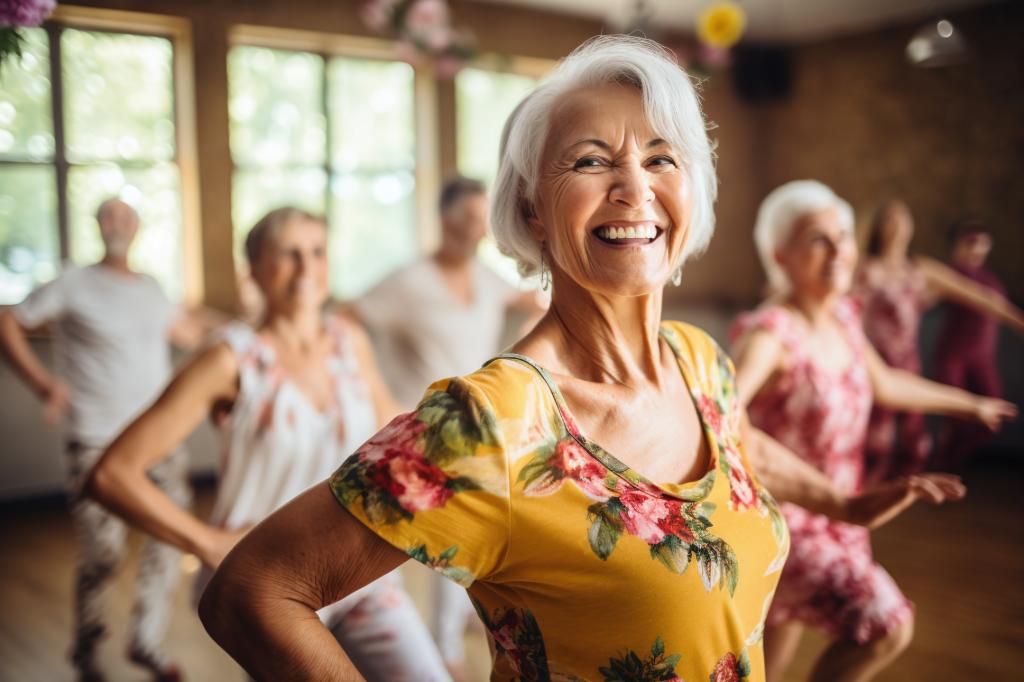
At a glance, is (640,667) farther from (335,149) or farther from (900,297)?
(335,149)

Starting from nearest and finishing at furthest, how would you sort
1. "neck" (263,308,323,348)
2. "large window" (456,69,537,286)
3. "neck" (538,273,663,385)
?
"neck" (538,273,663,385), "neck" (263,308,323,348), "large window" (456,69,537,286)

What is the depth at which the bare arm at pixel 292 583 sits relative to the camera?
906 mm

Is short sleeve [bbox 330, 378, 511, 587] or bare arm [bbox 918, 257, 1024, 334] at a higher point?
short sleeve [bbox 330, 378, 511, 587]

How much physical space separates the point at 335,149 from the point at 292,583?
19.7 feet

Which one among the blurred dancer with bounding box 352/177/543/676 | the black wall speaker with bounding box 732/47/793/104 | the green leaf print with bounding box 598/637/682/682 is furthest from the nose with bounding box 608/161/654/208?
the black wall speaker with bounding box 732/47/793/104

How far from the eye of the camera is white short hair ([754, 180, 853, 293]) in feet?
8.49

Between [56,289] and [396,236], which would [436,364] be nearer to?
[56,289]

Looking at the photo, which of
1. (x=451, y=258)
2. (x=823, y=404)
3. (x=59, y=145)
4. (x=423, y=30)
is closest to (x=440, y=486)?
(x=823, y=404)

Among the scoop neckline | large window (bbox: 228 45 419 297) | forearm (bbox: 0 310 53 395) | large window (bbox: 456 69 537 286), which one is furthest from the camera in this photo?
large window (bbox: 456 69 537 286)

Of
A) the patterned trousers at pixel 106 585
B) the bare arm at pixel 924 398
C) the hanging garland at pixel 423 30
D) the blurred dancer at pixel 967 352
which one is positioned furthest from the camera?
the blurred dancer at pixel 967 352

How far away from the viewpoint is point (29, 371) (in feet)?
11.7

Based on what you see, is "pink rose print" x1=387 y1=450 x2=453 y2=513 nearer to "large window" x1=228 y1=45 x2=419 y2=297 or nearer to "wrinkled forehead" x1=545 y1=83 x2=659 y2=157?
"wrinkled forehead" x1=545 y1=83 x2=659 y2=157

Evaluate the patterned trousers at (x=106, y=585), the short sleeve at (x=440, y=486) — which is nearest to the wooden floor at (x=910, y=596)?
the patterned trousers at (x=106, y=585)

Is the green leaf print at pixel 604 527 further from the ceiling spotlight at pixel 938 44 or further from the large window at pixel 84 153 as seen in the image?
the large window at pixel 84 153
